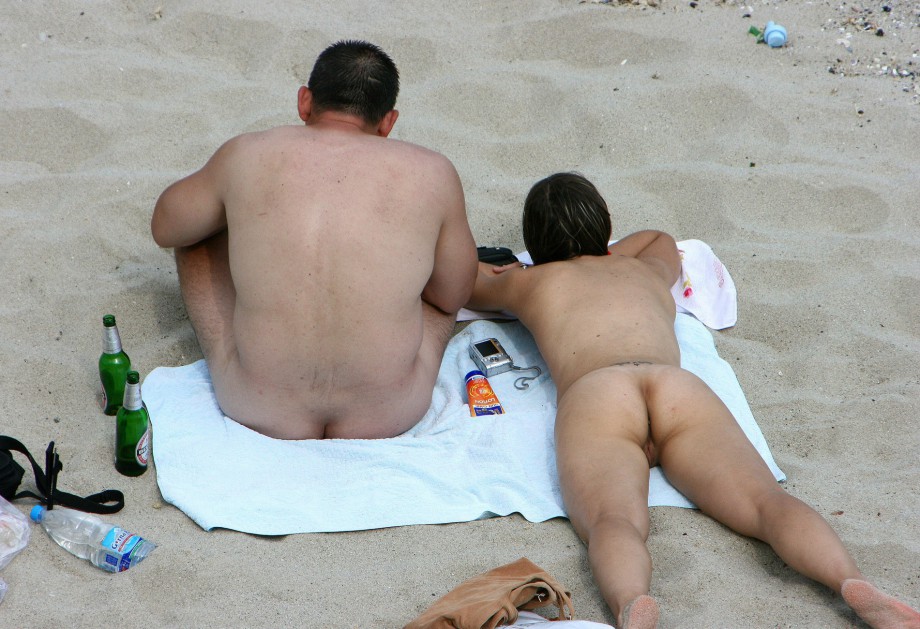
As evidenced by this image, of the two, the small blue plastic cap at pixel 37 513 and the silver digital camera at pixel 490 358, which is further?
the silver digital camera at pixel 490 358

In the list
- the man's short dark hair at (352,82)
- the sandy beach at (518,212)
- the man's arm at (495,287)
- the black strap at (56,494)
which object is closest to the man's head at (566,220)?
the man's arm at (495,287)

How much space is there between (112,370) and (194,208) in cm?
69

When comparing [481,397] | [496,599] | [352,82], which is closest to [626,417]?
[481,397]

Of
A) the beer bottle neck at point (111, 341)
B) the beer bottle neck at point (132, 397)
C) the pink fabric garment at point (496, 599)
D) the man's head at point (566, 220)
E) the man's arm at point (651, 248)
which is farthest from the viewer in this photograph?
the man's arm at point (651, 248)

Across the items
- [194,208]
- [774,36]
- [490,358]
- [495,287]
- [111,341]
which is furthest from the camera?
[774,36]

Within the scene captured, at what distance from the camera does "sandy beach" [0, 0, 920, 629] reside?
285cm

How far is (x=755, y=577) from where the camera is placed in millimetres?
2877

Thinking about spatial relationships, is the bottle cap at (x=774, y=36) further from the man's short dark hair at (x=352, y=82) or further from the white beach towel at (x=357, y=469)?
the man's short dark hair at (x=352, y=82)

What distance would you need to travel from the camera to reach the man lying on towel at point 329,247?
3018 mm

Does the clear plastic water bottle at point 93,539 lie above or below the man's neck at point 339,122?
below

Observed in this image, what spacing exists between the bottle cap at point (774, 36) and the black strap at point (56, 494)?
14.9ft

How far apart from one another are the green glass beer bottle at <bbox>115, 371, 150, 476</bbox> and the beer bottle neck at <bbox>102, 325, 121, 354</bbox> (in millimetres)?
299

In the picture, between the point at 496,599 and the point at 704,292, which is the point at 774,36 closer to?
the point at 704,292

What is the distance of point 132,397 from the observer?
314 centimetres
